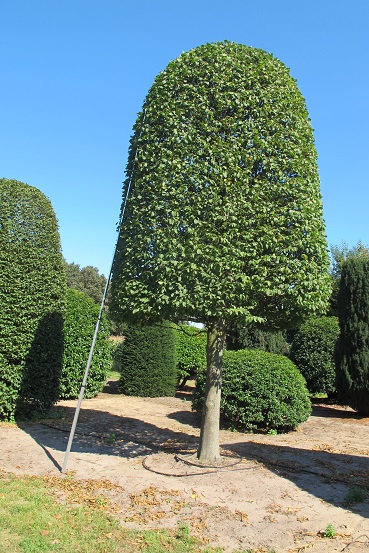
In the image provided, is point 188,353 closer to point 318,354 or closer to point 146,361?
point 146,361

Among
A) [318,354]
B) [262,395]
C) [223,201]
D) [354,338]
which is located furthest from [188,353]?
[223,201]

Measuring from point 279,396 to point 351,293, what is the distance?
4.86 meters

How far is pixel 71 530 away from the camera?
423 cm

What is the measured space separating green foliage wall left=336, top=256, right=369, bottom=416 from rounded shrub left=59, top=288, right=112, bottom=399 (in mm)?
6566

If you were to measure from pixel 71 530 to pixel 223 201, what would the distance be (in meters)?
3.95

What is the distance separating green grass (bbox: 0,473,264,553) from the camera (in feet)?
12.8

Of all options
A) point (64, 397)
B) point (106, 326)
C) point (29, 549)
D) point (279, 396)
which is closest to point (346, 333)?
point (279, 396)

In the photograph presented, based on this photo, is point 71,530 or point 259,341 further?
point 259,341

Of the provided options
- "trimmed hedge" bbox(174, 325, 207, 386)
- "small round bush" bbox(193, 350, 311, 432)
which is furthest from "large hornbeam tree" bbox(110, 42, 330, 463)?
"trimmed hedge" bbox(174, 325, 207, 386)

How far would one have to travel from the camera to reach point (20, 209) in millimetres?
9008

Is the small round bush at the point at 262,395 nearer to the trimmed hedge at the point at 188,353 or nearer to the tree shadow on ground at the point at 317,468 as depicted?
the tree shadow on ground at the point at 317,468

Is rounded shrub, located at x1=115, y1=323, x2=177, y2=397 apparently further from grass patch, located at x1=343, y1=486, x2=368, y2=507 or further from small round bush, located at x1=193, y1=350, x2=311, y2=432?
grass patch, located at x1=343, y1=486, x2=368, y2=507

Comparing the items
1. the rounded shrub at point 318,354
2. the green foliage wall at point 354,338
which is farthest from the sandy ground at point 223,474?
the rounded shrub at point 318,354

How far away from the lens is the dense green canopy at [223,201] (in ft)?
18.0
